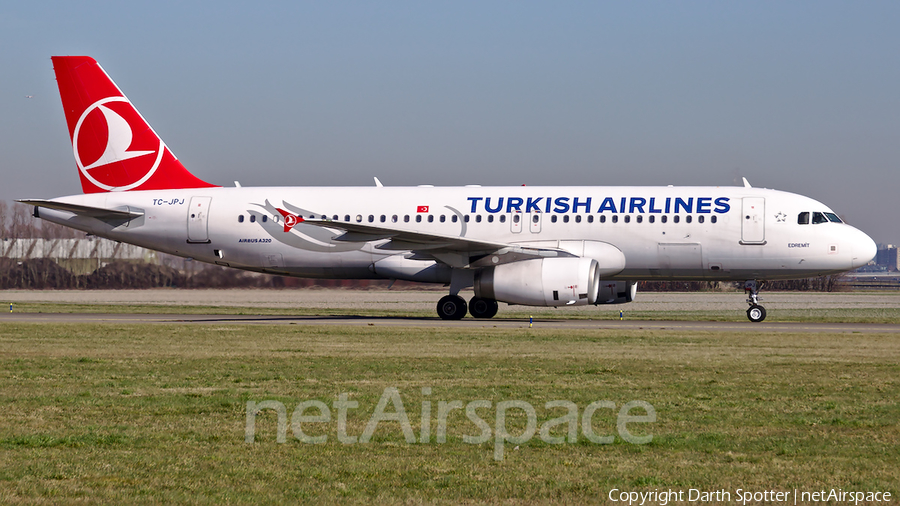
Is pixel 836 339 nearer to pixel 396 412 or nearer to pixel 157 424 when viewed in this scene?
pixel 396 412

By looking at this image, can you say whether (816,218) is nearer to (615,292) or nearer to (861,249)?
(861,249)

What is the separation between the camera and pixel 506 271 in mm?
27969

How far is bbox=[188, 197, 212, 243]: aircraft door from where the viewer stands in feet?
104

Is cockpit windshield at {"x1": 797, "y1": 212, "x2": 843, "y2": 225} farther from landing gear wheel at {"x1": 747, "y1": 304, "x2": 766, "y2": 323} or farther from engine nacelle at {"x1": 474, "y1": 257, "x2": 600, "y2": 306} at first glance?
engine nacelle at {"x1": 474, "y1": 257, "x2": 600, "y2": 306}


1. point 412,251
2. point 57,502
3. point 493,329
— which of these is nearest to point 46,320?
point 412,251

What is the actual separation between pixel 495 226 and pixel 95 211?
13.0 m

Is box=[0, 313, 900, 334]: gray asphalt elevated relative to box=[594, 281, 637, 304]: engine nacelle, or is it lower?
lower

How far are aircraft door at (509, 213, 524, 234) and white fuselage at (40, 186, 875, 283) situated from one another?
0.11 feet

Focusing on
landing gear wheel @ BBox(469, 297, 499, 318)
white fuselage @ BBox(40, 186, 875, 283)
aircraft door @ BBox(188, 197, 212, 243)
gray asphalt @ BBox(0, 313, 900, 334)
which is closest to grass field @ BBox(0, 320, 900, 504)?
gray asphalt @ BBox(0, 313, 900, 334)

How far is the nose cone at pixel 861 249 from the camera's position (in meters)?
28.4

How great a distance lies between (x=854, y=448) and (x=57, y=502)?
6.74m

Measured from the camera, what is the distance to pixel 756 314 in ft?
96.4

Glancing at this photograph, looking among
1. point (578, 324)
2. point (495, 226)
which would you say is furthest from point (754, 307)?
point (495, 226)

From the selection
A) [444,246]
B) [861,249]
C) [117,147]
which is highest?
[117,147]
